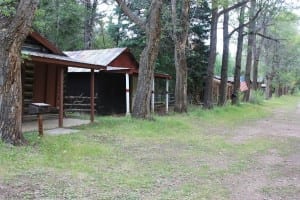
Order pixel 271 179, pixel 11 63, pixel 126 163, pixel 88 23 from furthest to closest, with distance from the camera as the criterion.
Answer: pixel 88 23 → pixel 11 63 → pixel 126 163 → pixel 271 179

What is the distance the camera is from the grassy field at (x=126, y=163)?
20.9 feet

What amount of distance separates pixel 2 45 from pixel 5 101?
46.8 inches

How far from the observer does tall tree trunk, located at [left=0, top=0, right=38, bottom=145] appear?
8.84 m

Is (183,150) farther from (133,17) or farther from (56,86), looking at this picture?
(56,86)

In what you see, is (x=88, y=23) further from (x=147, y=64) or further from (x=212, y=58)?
(x=147, y=64)

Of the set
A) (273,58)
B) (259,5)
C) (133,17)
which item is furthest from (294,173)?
(273,58)

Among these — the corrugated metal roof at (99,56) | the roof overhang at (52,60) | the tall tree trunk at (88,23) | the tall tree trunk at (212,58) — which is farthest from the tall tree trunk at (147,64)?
the tall tree trunk at (88,23)

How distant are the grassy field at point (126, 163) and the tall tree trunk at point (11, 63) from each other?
1.61ft

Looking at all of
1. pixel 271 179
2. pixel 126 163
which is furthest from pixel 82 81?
pixel 271 179

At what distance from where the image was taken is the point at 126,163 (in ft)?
28.1

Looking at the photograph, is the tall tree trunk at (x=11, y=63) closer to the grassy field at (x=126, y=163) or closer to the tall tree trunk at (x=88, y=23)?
the grassy field at (x=126, y=163)

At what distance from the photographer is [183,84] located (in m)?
20.8

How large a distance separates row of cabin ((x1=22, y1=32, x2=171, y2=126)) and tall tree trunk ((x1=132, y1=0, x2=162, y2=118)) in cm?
160

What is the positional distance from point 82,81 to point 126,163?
13.4 metres
